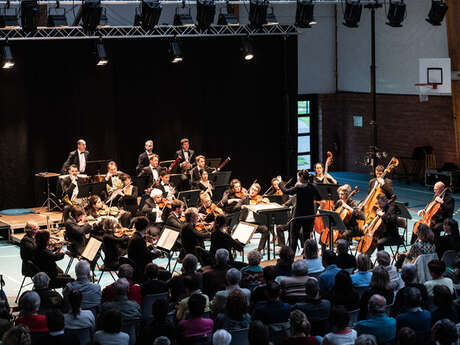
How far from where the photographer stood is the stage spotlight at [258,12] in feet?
47.8

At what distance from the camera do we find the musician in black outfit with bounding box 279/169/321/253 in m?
12.4

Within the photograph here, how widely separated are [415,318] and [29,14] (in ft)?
29.9

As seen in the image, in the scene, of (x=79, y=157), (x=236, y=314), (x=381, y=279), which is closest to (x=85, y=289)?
(x=236, y=314)

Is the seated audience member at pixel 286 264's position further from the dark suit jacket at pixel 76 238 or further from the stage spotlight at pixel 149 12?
the stage spotlight at pixel 149 12

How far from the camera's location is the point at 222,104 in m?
19.4

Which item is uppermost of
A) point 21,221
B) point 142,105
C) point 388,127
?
point 142,105

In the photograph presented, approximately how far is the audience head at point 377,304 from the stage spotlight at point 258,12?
28.1 feet

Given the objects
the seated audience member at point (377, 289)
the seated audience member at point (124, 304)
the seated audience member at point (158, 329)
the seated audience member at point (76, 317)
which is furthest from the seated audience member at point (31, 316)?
the seated audience member at point (377, 289)

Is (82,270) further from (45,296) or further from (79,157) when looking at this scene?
(79,157)

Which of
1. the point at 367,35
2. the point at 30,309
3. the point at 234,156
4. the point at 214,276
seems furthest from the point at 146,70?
the point at 30,309

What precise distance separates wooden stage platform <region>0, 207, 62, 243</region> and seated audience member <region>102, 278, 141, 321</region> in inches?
288

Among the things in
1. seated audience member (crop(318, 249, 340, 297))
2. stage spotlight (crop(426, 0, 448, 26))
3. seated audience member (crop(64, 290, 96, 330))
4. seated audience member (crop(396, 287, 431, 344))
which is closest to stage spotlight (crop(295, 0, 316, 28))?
stage spotlight (crop(426, 0, 448, 26))

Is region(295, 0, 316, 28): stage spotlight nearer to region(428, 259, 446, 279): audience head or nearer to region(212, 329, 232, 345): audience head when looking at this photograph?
region(428, 259, 446, 279): audience head

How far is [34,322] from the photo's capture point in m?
7.30
